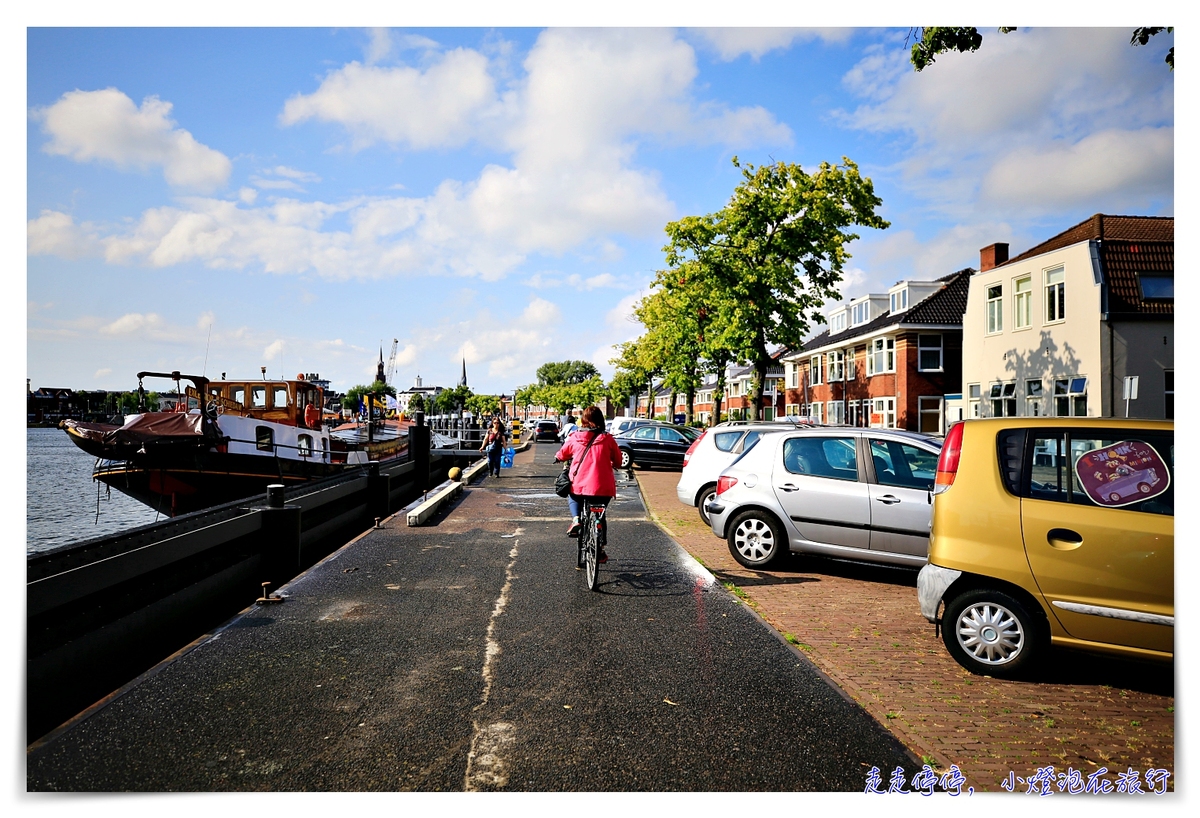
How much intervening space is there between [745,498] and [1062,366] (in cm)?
2298

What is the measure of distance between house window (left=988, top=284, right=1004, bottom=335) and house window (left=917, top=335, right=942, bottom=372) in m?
9.73

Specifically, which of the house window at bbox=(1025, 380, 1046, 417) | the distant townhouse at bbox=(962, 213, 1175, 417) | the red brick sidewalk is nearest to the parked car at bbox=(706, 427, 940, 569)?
the red brick sidewalk

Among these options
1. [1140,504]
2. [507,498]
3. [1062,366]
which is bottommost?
[507,498]

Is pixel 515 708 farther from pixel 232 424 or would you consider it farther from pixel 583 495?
pixel 232 424

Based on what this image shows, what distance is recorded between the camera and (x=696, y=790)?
3.49 metres

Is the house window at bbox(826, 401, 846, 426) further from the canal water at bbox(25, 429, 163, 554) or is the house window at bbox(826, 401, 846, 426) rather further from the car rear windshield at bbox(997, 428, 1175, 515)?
the car rear windshield at bbox(997, 428, 1175, 515)

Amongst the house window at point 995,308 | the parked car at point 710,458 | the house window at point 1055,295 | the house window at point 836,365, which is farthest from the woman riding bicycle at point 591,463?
the house window at point 836,365

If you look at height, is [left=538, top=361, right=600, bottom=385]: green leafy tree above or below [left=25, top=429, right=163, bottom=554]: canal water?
above

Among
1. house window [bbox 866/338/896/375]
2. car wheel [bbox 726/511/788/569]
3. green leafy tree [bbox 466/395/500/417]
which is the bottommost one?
car wheel [bbox 726/511/788/569]

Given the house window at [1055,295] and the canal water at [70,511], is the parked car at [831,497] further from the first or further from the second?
the house window at [1055,295]

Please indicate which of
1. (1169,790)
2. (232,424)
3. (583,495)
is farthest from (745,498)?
(232,424)

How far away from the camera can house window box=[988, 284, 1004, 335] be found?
30.5m
